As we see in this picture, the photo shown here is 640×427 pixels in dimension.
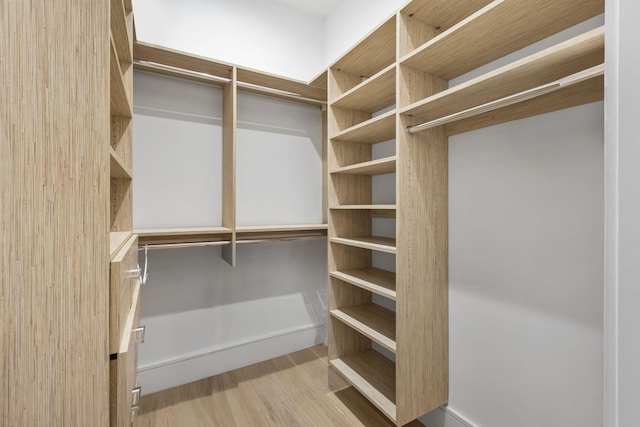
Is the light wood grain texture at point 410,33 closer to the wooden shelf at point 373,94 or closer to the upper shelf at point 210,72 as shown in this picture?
the wooden shelf at point 373,94

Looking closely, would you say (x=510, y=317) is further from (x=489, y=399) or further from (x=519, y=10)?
(x=519, y=10)

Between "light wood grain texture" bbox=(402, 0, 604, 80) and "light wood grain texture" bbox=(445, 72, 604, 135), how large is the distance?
25 centimetres

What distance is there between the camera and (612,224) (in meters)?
0.55

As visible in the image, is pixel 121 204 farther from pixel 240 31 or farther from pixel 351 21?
pixel 351 21

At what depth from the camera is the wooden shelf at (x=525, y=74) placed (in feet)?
2.77

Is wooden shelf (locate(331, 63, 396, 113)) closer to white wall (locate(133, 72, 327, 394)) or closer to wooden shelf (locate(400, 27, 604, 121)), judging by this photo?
wooden shelf (locate(400, 27, 604, 121))

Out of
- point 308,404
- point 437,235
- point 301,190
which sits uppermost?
point 301,190

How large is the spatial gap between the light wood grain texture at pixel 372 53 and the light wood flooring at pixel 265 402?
6.82 ft

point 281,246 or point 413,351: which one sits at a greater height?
point 281,246

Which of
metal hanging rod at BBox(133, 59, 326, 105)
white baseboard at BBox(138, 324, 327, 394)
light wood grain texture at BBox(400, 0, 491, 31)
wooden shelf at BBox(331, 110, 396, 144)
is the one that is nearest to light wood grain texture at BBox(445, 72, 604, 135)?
wooden shelf at BBox(331, 110, 396, 144)

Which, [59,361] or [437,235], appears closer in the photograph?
[59,361]

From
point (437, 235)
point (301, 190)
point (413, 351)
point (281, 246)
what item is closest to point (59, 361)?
point (413, 351)

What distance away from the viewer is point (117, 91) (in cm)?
116

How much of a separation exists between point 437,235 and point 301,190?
4.13ft
